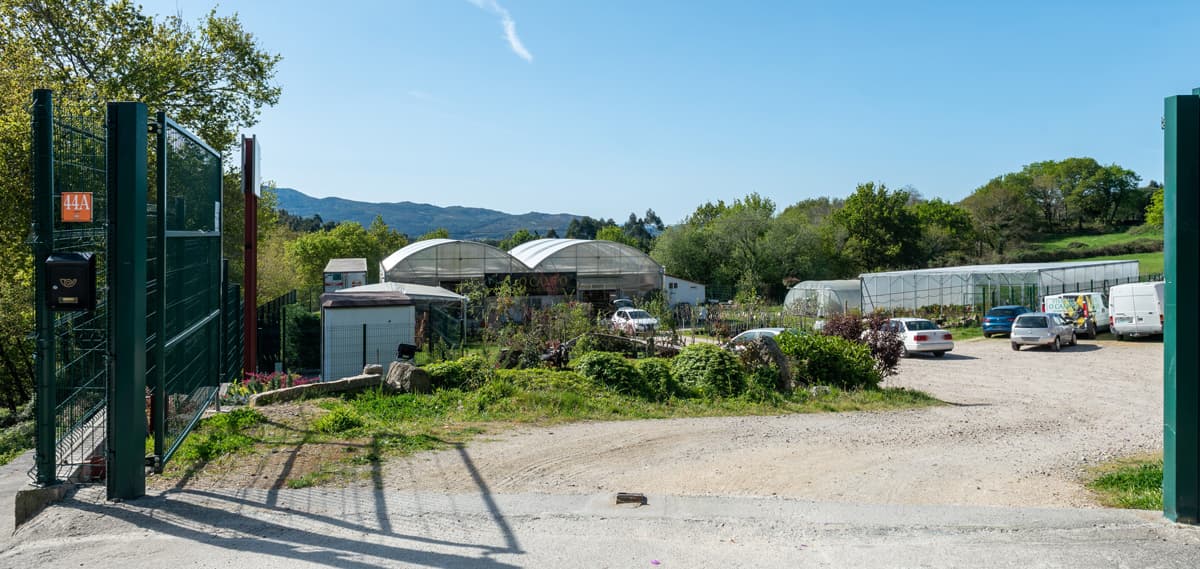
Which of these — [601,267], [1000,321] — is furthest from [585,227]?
[1000,321]

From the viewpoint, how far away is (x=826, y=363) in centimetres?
1515

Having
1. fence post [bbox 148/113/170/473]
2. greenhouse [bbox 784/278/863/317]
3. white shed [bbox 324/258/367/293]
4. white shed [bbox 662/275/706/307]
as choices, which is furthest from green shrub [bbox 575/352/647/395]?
white shed [bbox 662/275/706/307]

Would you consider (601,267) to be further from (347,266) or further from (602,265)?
(347,266)

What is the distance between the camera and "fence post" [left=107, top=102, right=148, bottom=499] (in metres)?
5.95

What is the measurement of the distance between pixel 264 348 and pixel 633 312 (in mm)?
19149

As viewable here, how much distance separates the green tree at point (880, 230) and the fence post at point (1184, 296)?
2631 inches

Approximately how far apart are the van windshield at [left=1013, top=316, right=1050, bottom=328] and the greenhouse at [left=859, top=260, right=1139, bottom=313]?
1164 cm

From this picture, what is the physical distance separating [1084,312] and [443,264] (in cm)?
2835

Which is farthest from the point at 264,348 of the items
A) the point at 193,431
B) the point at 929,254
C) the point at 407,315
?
the point at 929,254

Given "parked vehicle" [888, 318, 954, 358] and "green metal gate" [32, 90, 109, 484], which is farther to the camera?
"parked vehicle" [888, 318, 954, 358]

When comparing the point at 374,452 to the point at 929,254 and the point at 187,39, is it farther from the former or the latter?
the point at 929,254

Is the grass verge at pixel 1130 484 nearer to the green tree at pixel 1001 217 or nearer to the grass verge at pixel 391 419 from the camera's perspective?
the grass verge at pixel 391 419

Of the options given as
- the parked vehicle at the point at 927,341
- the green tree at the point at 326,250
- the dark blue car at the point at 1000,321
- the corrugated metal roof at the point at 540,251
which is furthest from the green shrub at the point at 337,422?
the green tree at the point at 326,250

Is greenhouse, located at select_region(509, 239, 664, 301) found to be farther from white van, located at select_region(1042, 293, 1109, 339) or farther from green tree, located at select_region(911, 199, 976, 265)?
green tree, located at select_region(911, 199, 976, 265)
